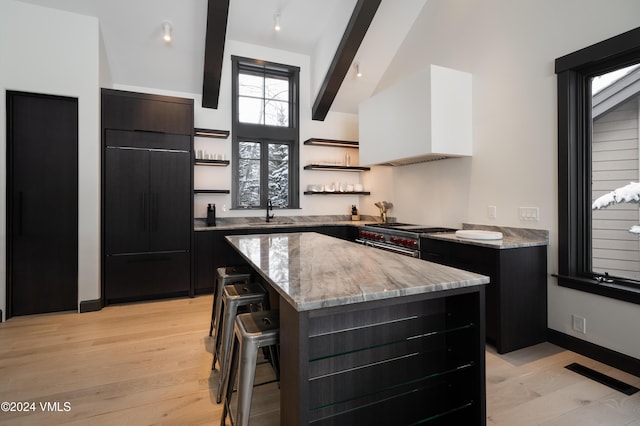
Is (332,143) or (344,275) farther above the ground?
(332,143)

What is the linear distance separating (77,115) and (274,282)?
11.8 feet

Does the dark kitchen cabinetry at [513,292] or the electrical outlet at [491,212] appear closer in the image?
the dark kitchen cabinetry at [513,292]

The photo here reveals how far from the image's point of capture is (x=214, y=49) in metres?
3.96

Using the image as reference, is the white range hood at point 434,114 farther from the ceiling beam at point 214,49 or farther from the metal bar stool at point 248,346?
the metal bar stool at point 248,346

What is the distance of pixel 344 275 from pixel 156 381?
5.31 feet

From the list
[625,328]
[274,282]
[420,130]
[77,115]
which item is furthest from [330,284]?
[77,115]

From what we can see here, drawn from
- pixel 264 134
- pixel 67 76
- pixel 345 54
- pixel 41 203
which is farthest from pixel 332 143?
pixel 41 203

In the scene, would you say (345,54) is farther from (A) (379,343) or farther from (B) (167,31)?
(A) (379,343)

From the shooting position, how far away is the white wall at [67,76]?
10.8ft

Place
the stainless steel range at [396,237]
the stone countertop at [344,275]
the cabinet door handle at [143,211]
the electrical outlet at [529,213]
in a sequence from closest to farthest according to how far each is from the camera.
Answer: the stone countertop at [344,275], the electrical outlet at [529,213], the stainless steel range at [396,237], the cabinet door handle at [143,211]

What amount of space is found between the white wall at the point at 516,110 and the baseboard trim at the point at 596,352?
4 cm

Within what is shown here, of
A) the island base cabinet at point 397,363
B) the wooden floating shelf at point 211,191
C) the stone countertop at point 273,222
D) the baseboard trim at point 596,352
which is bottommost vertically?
the baseboard trim at point 596,352

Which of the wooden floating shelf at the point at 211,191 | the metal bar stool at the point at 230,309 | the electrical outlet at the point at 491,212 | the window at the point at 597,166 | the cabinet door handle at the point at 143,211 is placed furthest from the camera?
the wooden floating shelf at the point at 211,191

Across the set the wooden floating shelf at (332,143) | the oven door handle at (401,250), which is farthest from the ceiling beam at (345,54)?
the oven door handle at (401,250)
